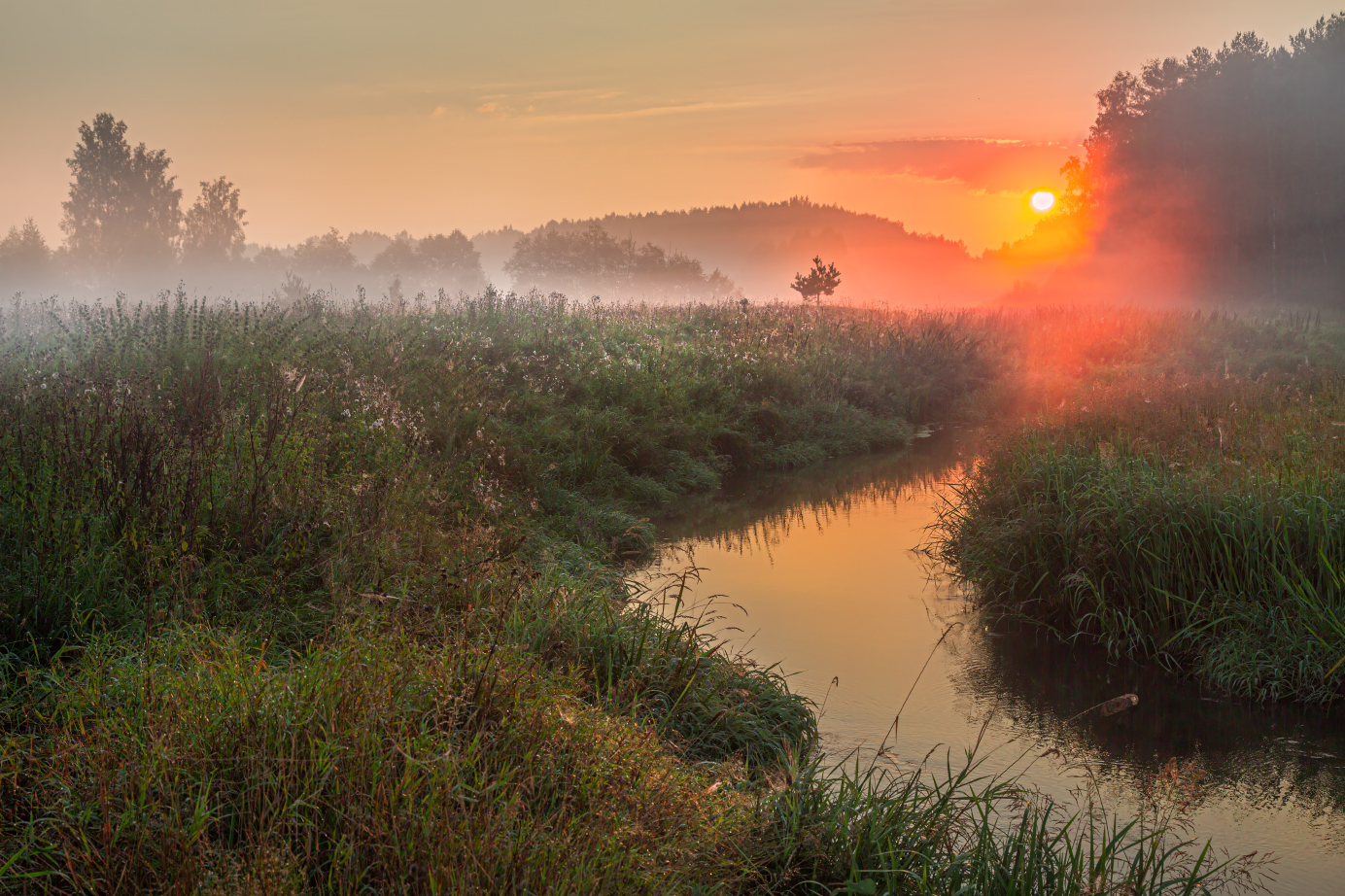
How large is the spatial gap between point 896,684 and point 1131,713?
1.43 metres

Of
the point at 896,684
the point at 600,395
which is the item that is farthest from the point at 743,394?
the point at 896,684

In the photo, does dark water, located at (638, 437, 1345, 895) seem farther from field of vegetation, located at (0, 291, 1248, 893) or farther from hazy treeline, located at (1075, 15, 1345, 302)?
hazy treeline, located at (1075, 15, 1345, 302)

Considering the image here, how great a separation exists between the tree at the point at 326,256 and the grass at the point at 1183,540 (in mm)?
83287

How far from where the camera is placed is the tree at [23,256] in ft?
194

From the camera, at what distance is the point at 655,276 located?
89.2 m

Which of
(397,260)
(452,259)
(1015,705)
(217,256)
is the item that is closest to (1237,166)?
(1015,705)

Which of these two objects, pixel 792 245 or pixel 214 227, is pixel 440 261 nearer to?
pixel 214 227

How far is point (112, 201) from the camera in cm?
5459

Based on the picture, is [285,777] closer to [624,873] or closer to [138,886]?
[138,886]

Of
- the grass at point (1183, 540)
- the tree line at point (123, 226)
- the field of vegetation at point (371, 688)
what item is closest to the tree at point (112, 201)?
the tree line at point (123, 226)

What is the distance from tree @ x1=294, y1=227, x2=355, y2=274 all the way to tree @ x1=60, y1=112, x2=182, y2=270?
25.4 metres

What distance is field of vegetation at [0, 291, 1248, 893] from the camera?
114 inches

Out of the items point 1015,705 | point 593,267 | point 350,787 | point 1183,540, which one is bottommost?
point 1015,705

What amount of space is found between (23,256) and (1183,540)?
73.5 meters
